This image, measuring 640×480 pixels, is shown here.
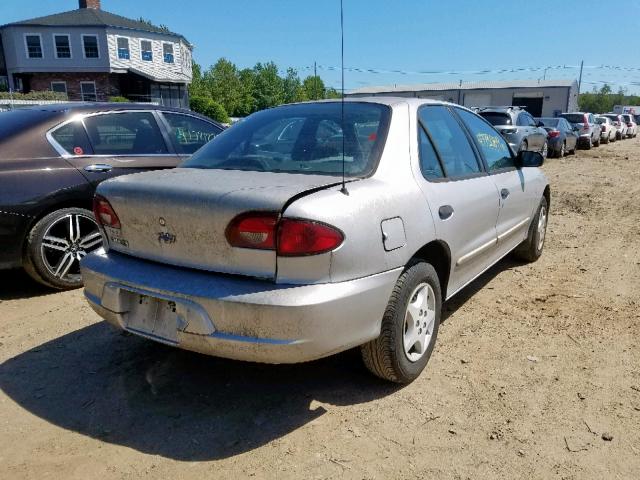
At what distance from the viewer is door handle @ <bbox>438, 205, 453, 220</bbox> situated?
9.92ft

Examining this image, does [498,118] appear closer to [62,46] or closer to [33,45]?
[62,46]

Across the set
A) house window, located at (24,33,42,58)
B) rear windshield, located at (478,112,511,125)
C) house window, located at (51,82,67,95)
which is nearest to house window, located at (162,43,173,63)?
house window, located at (51,82,67,95)

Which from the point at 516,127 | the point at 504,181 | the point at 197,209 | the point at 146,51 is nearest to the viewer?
the point at 197,209

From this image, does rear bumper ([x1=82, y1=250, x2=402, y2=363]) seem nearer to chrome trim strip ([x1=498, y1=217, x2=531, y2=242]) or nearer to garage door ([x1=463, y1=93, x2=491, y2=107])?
chrome trim strip ([x1=498, y1=217, x2=531, y2=242])

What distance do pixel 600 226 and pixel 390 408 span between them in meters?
5.71

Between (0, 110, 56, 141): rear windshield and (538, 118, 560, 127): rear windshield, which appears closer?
(0, 110, 56, 141): rear windshield

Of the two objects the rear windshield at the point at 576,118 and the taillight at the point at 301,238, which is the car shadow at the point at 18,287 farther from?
the rear windshield at the point at 576,118

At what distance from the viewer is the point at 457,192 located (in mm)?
3285

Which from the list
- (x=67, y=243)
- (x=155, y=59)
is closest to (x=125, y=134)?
(x=67, y=243)

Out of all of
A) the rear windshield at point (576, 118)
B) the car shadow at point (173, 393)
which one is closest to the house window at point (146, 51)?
the rear windshield at point (576, 118)

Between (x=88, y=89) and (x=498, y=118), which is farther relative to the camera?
(x=88, y=89)

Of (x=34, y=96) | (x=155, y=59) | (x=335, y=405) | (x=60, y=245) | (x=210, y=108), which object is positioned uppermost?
(x=155, y=59)

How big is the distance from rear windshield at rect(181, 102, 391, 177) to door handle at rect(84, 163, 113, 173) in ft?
5.60

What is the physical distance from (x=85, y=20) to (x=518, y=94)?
4205 centimetres
